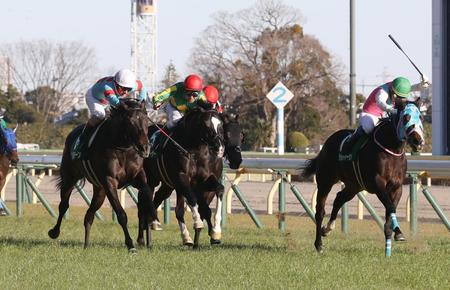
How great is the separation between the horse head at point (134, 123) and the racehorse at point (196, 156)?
0.68 meters

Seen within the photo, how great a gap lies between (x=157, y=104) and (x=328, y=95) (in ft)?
132

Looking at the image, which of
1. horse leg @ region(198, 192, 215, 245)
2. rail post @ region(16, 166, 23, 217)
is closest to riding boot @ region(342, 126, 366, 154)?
horse leg @ region(198, 192, 215, 245)

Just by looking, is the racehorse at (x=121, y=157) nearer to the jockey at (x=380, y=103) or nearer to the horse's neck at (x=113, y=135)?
the horse's neck at (x=113, y=135)

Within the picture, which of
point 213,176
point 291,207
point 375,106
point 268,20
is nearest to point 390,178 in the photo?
point 375,106

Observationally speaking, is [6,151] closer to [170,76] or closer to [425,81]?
[425,81]

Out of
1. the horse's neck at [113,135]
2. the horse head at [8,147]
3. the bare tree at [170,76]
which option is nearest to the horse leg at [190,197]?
the horse's neck at [113,135]

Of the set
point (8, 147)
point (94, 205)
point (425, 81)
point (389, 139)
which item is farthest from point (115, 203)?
point (8, 147)

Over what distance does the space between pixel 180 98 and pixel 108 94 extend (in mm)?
975

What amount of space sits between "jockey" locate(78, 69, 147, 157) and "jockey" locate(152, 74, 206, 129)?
31cm

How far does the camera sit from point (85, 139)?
12555mm

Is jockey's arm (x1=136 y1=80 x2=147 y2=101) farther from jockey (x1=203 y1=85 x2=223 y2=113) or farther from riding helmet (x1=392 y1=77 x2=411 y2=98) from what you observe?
riding helmet (x1=392 y1=77 x2=411 y2=98)

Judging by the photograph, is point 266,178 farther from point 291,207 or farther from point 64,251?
point 64,251

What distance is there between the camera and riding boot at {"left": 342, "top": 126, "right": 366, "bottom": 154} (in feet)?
39.4

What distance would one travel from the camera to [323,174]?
12.6m
